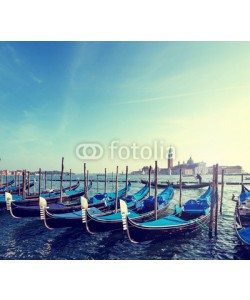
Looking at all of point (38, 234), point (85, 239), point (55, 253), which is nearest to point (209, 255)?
point (85, 239)

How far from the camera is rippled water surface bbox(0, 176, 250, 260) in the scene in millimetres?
8430

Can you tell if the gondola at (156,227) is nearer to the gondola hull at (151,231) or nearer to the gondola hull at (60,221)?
the gondola hull at (151,231)

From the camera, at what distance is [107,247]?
9.11 m

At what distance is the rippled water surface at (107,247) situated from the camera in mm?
8430

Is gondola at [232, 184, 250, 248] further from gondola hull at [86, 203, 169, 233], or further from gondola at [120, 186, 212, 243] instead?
gondola hull at [86, 203, 169, 233]

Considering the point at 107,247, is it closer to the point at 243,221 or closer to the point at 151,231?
the point at 151,231

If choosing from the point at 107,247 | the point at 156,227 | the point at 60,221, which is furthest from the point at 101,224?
the point at 156,227

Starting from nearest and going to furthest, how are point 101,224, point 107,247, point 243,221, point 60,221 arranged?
point 107,247
point 101,224
point 60,221
point 243,221

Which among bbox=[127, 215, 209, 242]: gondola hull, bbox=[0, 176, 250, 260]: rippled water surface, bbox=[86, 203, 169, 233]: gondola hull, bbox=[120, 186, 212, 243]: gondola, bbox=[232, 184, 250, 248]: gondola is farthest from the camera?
bbox=[86, 203, 169, 233]: gondola hull

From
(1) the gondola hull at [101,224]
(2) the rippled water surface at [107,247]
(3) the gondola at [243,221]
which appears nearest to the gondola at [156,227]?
(2) the rippled water surface at [107,247]

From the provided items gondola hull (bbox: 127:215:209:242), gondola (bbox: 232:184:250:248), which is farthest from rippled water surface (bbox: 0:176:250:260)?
gondola (bbox: 232:184:250:248)

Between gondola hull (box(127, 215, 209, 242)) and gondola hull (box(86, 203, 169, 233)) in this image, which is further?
gondola hull (box(86, 203, 169, 233))

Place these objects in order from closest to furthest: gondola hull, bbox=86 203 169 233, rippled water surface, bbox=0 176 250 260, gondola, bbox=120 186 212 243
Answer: rippled water surface, bbox=0 176 250 260 < gondola, bbox=120 186 212 243 < gondola hull, bbox=86 203 169 233

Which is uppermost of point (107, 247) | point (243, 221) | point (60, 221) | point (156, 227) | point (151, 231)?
point (156, 227)
